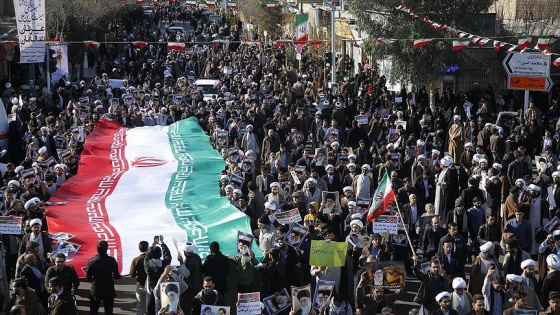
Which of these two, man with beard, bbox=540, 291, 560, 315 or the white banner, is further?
the white banner

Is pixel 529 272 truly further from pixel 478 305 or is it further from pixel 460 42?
pixel 460 42

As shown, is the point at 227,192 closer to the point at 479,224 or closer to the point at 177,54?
the point at 479,224

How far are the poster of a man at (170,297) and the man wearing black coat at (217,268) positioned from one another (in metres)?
0.94

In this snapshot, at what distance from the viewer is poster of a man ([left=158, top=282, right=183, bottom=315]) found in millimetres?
12758

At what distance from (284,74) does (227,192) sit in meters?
21.1

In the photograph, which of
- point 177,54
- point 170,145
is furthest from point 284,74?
point 170,145

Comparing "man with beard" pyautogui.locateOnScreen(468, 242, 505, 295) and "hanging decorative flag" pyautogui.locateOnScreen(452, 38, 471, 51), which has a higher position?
"hanging decorative flag" pyautogui.locateOnScreen(452, 38, 471, 51)

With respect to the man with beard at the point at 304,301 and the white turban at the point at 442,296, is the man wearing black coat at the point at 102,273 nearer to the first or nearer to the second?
the man with beard at the point at 304,301

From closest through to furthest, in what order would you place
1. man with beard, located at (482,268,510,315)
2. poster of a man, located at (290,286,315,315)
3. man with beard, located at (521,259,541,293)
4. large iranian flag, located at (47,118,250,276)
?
poster of a man, located at (290,286,315,315)
man with beard, located at (482,268,510,315)
man with beard, located at (521,259,541,293)
large iranian flag, located at (47,118,250,276)

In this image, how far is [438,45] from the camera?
3123 centimetres

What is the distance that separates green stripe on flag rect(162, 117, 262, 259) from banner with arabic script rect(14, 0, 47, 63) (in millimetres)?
5425

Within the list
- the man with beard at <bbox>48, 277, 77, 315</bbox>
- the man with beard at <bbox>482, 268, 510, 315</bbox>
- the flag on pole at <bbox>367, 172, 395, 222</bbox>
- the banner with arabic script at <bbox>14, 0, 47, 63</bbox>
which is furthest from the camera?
the banner with arabic script at <bbox>14, 0, 47, 63</bbox>

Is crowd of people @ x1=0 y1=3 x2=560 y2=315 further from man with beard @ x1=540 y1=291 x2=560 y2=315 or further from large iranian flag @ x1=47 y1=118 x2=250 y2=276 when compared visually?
large iranian flag @ x1=47 y1=118 x2=250 y2=276

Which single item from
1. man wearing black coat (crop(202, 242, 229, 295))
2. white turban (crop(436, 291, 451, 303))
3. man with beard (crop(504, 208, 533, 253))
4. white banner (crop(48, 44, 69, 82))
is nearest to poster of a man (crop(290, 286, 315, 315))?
man wearing black coat (crop(202, 242, 229, 295))
